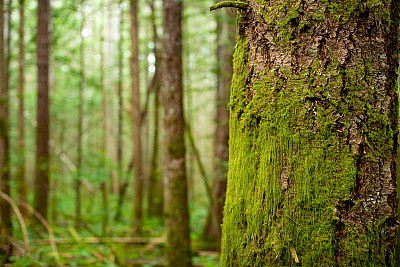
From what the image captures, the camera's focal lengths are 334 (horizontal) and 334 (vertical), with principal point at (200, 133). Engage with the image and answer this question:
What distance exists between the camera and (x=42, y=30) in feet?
31.1

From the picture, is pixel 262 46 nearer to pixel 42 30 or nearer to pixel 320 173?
pixel 320 173

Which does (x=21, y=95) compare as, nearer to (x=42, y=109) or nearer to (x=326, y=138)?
(x=42, y=109)

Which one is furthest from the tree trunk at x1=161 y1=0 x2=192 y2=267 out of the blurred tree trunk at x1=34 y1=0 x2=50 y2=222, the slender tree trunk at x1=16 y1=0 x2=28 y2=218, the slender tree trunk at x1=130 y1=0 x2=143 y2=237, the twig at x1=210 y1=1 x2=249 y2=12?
the slender tree trunk at x1=16 y1=0 x2=28 y2=218

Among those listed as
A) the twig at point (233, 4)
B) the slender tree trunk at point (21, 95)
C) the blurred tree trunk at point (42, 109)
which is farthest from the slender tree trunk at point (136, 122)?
the twig at point (233, 4)

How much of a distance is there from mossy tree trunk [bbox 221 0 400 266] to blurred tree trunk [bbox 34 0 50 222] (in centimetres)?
922

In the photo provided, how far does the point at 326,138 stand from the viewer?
1.58 metres

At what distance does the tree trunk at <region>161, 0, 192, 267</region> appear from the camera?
5.87 m

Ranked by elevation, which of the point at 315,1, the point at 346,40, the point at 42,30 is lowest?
the point at 346,40

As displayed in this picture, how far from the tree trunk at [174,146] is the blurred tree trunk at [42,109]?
5.23 meters

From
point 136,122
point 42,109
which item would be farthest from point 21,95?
point 136,122

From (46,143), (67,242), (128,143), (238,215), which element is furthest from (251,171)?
(128,143)

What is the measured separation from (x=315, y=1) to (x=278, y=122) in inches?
24.0

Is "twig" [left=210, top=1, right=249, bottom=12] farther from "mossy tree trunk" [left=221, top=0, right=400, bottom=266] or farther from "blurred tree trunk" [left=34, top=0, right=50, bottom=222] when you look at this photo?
"blurred tree trunk" [left=34, top=0, right=50, bottom=222]

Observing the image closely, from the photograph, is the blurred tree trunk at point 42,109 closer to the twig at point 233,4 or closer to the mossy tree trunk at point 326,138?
the twig at point 233,4
